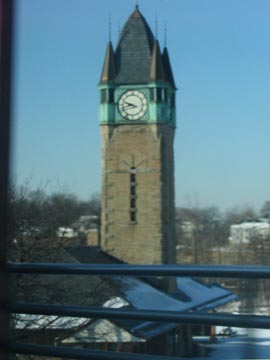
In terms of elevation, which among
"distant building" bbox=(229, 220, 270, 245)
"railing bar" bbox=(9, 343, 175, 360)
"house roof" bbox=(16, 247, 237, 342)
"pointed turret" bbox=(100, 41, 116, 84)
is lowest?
"railing bar" bbox=(9, 343, 175, 360)

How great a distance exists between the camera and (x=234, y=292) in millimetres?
4156

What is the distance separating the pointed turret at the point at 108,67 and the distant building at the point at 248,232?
131ft

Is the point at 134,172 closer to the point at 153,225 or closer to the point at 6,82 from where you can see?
the point at 153,225

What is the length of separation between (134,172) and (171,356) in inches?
2822

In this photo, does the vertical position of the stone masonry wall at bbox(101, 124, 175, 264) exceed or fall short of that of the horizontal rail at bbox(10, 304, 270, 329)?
it exceeds it

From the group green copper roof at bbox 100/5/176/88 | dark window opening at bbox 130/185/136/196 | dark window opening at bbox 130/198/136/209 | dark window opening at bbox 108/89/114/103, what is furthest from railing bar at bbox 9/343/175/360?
A: dark window opening at bbox 130/185/136/196

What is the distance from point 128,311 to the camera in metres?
4.16

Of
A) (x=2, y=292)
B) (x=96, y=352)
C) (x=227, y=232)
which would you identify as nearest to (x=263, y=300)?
(x=96, y=352)

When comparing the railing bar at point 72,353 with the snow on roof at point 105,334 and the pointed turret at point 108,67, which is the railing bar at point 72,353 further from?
the pointed turret at point 108,67

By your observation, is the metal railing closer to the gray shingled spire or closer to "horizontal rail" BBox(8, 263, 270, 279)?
"horizontal rail" BBox(8, 263, 270, 279)

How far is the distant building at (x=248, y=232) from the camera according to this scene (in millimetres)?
23755

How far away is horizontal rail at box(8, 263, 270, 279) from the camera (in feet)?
12.4

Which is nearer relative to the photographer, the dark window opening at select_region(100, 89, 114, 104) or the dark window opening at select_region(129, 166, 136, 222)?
the dark window opening at select_region(100, 89, 114, 104)

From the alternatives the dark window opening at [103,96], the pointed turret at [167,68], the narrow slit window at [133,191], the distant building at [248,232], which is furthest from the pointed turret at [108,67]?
the distant building at [248,232]
